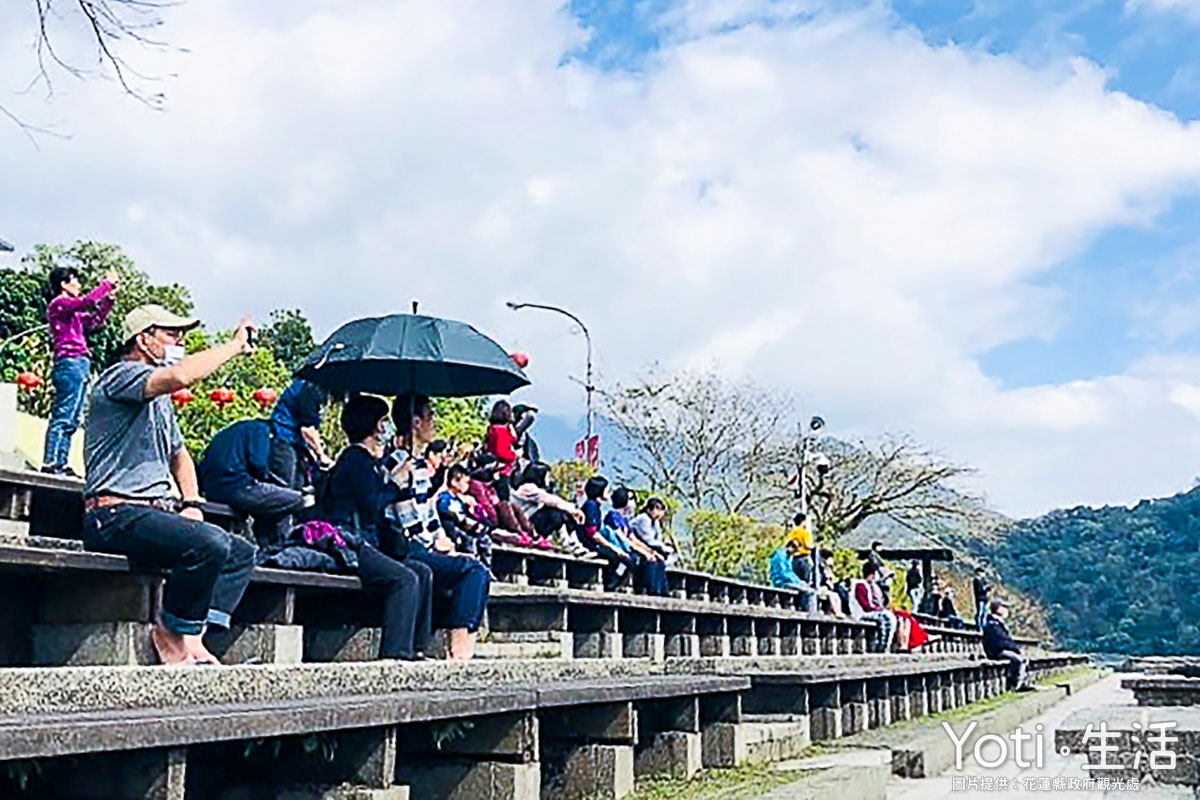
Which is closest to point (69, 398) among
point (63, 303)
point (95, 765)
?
point (63, 303)

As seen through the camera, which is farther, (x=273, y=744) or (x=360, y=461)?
(x=360, y=461)

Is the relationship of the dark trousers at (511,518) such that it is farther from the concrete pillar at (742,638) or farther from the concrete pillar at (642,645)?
the concrete pillar at (742,638)

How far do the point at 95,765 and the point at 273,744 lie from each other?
953 mm

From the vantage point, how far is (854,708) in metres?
10.8

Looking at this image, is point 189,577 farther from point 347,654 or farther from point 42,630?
point 347,654

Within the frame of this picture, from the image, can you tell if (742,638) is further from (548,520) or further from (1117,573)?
(1117,573)

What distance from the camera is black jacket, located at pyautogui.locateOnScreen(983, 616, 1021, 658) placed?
2364 centimetres

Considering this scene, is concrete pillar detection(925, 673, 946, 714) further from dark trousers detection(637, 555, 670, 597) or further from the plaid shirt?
the plaid shirt

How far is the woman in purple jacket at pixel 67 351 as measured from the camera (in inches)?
344

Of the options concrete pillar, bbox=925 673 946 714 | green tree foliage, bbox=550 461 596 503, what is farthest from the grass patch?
green tree foliage, bbox=550 461 596 503

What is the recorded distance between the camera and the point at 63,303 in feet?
28.6

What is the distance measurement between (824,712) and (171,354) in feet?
18.4

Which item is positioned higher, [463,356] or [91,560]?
[463,356]

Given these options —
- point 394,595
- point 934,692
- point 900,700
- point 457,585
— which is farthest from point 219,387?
point 394,595
